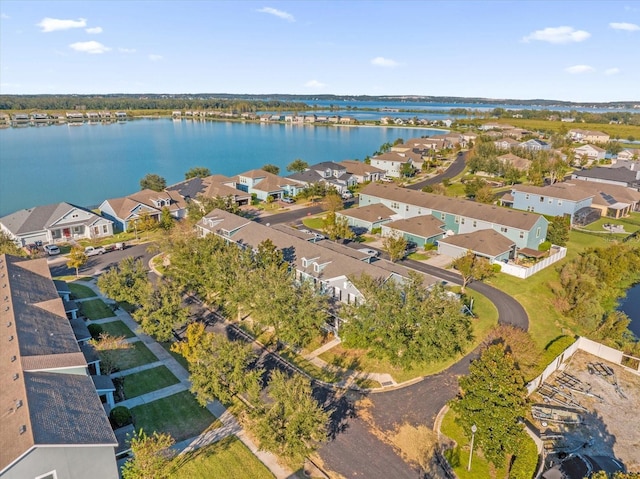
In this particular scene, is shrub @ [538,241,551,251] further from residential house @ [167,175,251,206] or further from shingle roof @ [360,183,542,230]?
residential house @ [167,175,251,206]

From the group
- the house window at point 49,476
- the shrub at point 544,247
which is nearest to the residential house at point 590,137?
the shrub at point 544,247

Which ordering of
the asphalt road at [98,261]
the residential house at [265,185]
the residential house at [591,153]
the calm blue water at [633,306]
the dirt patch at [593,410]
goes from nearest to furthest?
the dirt patch at [593,410] → the calm blue water at [633,306] → the asphalt road at [98,261] → the residential house at [265,185] → the residential house at [591,153]

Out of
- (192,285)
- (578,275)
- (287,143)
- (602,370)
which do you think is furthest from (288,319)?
(287,143)

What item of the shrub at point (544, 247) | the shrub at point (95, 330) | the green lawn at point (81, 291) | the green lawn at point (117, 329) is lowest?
the green lawn at point (117, 329)

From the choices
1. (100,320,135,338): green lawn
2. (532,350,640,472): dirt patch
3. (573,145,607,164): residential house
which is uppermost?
(573,145,607,164): residential house

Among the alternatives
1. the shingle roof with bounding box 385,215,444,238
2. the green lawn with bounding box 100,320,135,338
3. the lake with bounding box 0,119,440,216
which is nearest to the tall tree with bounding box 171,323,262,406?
the green lawn with bounding box 100,320,135,338

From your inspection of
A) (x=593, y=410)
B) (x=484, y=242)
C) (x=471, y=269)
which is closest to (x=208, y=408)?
(x=593, y=410)

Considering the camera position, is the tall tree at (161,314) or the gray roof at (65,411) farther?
the tall tree at (161,314)

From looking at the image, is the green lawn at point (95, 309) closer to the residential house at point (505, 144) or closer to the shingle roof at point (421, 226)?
the shingle roof at point (421, 226)

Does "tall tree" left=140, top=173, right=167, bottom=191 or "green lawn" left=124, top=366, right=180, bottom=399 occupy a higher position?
"tall tree" left=140, top=173, right=167, bottom=191
